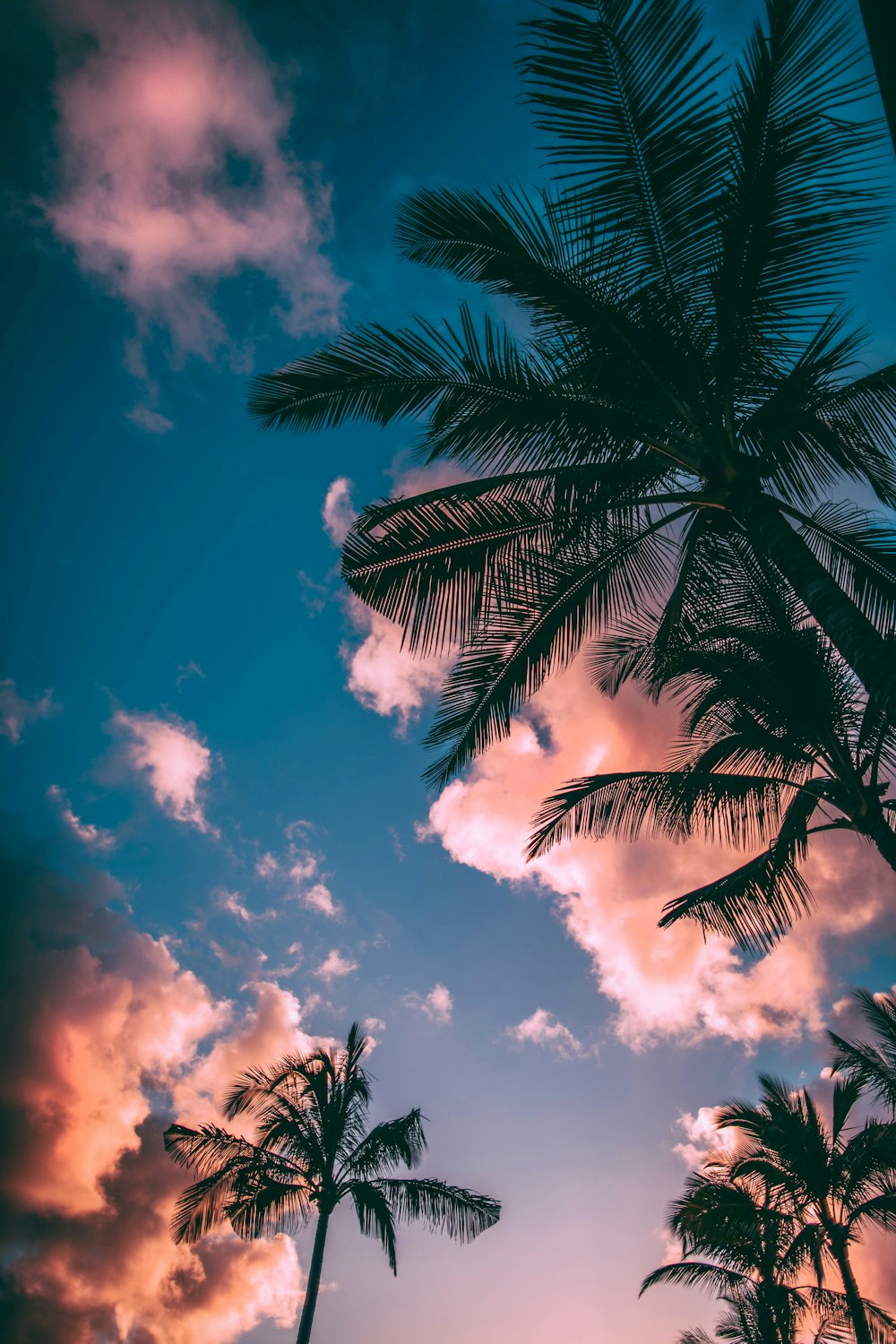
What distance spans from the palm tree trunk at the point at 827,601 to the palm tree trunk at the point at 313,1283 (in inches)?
495

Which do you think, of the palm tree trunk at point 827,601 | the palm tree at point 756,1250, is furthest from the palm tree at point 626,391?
the palm tree at point 756,1250

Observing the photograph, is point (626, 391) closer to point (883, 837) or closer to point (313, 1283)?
point (883, 837)

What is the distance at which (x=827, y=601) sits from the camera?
3.88m

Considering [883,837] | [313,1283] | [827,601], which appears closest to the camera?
[827,601]

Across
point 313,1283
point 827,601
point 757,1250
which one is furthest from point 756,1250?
point 827,601

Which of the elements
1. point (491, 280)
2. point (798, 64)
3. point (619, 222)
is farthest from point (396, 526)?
point (798, 64)

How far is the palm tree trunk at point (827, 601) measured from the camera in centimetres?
353

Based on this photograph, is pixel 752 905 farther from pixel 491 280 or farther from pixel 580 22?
pixel 580 22

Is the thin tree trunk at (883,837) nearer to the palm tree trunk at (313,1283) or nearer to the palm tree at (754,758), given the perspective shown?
the palm tree at (754,758)

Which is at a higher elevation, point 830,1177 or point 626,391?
point 626,391

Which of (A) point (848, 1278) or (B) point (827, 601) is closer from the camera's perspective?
(B) point (827, 601)

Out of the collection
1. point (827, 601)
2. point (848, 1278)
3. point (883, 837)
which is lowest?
point (848, 1278)

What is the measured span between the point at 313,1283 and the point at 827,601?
42.5 ft

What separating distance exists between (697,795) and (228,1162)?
34.9 ft
